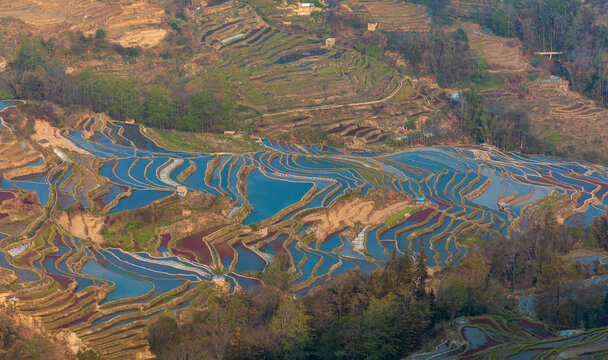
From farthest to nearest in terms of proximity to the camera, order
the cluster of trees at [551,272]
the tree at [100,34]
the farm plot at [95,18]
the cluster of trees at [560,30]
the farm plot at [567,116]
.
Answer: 1. the cluster of trees at [560,30]
2. the farm plot at [95,18]
3. the tree at [100,34]
4. the farm plot at [567,116]
5. the cluster of trees at [551,272]

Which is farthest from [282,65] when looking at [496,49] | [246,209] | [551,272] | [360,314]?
[360,314]

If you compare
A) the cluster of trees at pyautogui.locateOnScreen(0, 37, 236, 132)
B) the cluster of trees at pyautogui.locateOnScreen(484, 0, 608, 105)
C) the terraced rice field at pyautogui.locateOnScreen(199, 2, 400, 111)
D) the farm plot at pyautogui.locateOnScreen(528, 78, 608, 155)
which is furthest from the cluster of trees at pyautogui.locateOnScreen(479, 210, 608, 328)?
the cluster of trees at pyautogui.locateOnScreen(484, 0, 608, 105)

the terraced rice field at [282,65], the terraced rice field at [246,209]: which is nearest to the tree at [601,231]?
the terraced rice field at [246,209]

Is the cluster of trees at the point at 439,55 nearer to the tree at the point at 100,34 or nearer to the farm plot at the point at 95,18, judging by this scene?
the farm plot at the point at 95,18

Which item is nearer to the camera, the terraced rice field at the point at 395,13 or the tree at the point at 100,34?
the tree at the point at 100,34

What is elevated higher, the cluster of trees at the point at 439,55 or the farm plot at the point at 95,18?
the farm plot at the point at 95,18
